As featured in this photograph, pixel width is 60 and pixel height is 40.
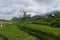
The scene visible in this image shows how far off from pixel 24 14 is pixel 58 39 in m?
143

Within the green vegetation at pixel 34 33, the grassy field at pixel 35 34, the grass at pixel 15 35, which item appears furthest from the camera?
the grass at pixel 15 35

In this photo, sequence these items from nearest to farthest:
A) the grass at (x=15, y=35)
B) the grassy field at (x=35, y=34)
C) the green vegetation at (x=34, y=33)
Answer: the grassy field at (x=35, y=34)
the green vegetation at (x=34, y=33)
the grass at (x=15, y=35)

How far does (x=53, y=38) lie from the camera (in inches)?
1129

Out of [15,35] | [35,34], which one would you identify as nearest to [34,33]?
[35,34]

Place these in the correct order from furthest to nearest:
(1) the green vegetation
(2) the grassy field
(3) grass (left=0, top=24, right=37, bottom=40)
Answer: (3) grass (left=0, top=24, right=37, bottom=40) → (1) the green vegetation → (2) the grassy field

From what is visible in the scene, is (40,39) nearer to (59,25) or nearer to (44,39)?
(44,39)

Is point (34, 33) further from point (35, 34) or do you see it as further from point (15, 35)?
point (15, 35)

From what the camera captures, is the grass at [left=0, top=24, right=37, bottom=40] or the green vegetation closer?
the green vegetation

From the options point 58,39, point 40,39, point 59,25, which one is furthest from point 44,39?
point 59,25

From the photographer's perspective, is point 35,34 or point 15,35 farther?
point 35,34

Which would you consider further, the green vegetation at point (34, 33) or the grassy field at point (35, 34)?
the green vegetation at point (34, 33)

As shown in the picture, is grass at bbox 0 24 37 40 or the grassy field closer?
the grassy field

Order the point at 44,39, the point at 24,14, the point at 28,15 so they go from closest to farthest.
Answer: the point at 44,39, the point at 24,14, the point at 28,15

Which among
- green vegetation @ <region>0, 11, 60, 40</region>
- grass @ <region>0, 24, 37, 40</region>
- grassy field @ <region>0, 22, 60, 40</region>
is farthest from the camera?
grass @ <region>0, 24, 37, 40</region>
